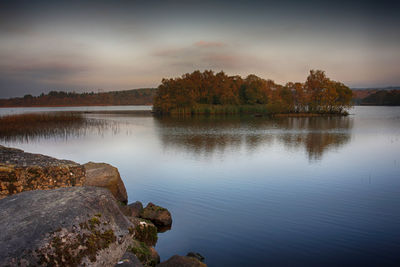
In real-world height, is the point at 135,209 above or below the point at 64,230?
below

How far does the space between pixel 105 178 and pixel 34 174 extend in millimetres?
3605

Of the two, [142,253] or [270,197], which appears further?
[270,197]

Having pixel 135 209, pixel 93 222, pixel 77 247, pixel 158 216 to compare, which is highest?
pixel 93 222

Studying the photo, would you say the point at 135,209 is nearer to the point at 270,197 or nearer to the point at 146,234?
the point at 146,234

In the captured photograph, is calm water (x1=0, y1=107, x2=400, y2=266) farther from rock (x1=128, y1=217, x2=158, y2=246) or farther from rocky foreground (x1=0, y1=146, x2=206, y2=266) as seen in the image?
rocky foreground (x1=0, y1=146, x2=206, y2=266)

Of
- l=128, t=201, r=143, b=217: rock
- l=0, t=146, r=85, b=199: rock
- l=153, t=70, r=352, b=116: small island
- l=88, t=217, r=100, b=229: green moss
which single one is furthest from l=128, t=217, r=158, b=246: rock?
l=153, t=70, r=352, b=116: small island

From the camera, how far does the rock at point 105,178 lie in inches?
407

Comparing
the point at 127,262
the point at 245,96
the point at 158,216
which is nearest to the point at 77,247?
the point at 127,262

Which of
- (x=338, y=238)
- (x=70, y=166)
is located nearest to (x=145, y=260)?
(x=70, y=166)

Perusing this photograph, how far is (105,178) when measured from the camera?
10633mm

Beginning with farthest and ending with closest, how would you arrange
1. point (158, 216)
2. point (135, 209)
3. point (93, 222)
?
point (135, 209)
point (158, 216)
point (93, 222)

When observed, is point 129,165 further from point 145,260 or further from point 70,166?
A: point 145,260

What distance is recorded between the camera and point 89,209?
391 cm

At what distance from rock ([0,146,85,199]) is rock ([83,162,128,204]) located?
7.91ft
